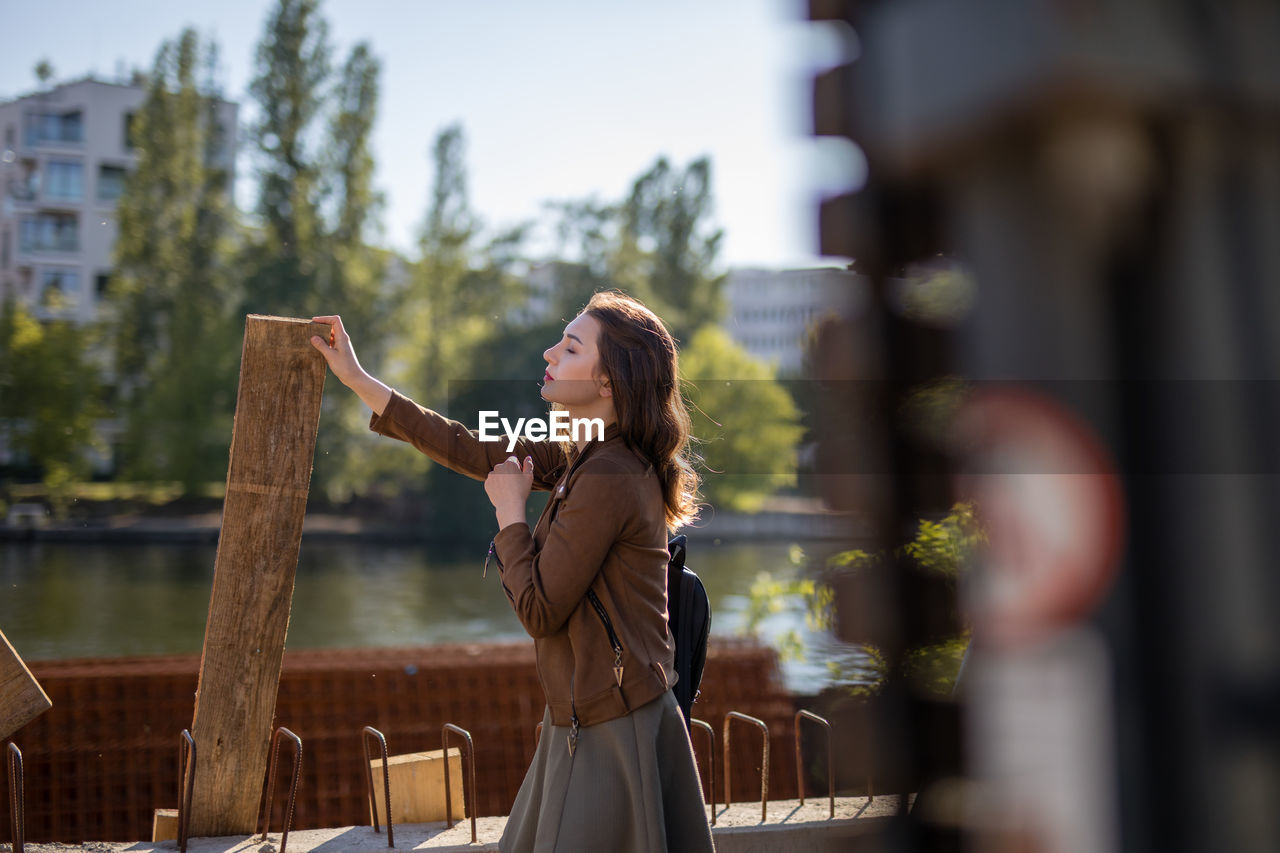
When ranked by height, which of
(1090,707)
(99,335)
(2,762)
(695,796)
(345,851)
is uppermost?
(99,335)

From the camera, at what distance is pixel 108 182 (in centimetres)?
3041

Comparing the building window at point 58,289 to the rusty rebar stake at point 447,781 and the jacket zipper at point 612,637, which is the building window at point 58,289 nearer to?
the rusty rebar stake at point 447,781

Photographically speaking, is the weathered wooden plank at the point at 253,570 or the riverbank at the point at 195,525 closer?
the weathered wooden plank at the point at 253,570

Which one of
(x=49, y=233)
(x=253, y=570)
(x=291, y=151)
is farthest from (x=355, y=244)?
(x=253, y=570)

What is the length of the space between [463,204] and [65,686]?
2288 centimetres

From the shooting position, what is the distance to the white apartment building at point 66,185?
1147 inches

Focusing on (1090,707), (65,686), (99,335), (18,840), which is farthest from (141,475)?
(1090,707)

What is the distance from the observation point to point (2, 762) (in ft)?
12.1

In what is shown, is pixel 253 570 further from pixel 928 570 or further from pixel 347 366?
pixel 928 570

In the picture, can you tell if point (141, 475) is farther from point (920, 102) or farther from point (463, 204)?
point (920, 102)

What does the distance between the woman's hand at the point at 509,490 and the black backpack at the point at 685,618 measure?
0.71 feet

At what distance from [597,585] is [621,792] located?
248 mm

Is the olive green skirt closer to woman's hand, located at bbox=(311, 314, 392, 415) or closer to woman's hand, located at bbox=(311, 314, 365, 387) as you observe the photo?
woman's hand, located at bbox=(311, 314, 392, 415)

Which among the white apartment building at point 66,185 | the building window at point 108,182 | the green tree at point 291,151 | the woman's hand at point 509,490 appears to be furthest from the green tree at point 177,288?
the woman's hand at point 509,490
